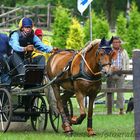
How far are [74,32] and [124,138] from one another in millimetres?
20704

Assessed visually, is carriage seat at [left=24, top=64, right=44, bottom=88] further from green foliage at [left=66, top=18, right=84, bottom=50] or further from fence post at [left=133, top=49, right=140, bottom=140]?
green foliage at [left=66, top=18, right=84, bottom=50]

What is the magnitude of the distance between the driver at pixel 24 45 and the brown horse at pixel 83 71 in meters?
0.36

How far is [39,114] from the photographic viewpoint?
1141cm

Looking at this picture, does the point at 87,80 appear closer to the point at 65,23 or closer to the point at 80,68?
the point at 80,68

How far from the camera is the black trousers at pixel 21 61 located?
10.9 m

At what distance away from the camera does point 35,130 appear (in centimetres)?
1174

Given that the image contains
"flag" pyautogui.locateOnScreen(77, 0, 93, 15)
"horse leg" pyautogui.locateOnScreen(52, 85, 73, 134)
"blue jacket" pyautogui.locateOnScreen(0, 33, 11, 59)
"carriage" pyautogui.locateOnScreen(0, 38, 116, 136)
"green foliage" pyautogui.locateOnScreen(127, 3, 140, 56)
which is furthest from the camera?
"green foliage" pyautogui.locateOnScreen(127, 3, 140, 56)

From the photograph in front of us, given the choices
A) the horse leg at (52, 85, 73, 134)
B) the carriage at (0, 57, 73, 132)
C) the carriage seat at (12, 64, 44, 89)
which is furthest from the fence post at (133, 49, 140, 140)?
the carriage seat at (12, 64, 44, 89)

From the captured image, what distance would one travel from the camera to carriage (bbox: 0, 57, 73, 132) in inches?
427

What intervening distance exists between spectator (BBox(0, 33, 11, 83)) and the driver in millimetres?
219

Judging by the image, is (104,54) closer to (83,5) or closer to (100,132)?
(100,132)

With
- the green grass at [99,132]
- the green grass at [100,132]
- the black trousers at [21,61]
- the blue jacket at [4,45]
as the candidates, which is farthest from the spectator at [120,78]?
the black trousers at [21,61]

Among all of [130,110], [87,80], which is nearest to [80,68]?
[87,80]

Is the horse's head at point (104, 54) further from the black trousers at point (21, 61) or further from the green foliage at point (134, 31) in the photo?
the green foliage at point (134, 31)
